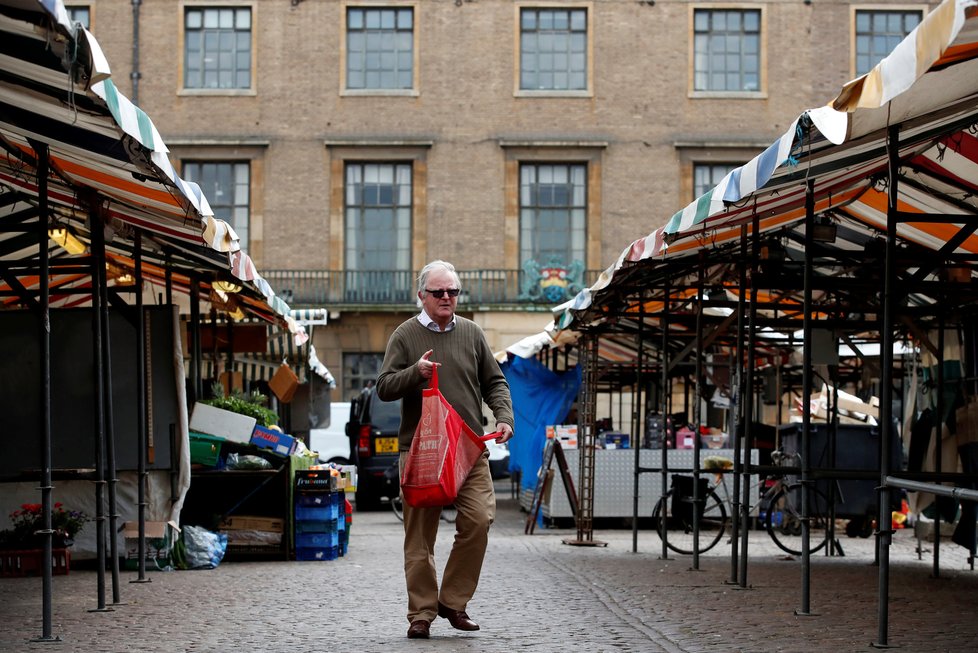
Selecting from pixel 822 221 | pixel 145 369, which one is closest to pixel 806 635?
pixel 822 221

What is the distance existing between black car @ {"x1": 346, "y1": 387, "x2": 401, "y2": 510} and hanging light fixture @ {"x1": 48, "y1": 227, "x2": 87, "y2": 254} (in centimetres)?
1270

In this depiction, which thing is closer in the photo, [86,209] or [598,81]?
[86,209]

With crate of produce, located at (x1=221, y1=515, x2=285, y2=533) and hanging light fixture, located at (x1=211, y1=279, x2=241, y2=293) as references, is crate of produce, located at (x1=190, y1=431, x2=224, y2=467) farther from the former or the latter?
hanging light fixture, located at (x1=211, y1=279, x2=241, y2=293)

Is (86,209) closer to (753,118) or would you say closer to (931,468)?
(931,468)

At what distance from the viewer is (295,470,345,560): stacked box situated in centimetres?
1479

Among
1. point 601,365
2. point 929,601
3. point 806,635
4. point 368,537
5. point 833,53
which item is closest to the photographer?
point 806,635

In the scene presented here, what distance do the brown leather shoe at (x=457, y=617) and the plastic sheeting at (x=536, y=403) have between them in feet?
48.2

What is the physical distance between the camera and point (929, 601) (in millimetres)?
11062

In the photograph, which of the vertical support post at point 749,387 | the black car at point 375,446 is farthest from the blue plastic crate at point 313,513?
the black car at point 375,446

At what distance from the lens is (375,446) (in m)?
25.7

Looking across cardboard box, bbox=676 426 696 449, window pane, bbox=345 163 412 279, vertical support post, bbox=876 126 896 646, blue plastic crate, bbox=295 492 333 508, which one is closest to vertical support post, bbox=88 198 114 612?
vertical support post, bbox=876 126 896 646

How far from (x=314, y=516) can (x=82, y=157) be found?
675 centimetres

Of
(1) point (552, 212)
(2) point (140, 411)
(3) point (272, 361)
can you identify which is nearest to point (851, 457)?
(2) point (140, 411)

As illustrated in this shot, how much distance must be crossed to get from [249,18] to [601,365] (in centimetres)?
1913
